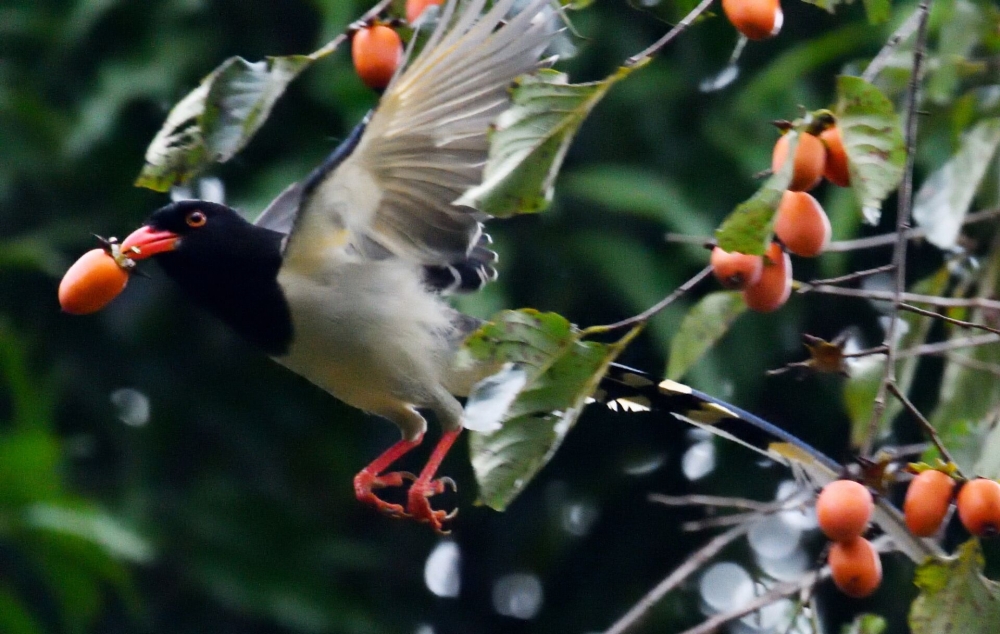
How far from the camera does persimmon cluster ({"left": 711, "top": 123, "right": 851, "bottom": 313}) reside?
1872 mm

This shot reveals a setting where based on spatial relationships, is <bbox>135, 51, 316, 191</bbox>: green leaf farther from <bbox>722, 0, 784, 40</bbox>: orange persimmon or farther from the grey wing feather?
A: the grey wing feather

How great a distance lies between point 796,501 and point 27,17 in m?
3.80

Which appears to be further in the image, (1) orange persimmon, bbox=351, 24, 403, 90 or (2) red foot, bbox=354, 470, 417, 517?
(2) red foot, bbox=354, 470, 417, 517

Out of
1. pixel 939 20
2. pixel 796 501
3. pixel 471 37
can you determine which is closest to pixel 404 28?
pixel 471 37

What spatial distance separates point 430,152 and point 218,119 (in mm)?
470

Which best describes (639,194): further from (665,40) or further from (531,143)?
(531,143)

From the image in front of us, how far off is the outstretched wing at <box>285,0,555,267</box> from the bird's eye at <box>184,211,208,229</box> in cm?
19

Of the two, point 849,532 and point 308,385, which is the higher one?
point 849,532

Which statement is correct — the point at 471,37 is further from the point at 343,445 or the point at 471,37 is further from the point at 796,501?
the point at 343,445

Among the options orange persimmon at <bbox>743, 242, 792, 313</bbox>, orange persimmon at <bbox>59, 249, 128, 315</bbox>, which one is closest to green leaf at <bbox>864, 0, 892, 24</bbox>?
orange persimmon at <bbox>743, 242, 792, 313</bbox>

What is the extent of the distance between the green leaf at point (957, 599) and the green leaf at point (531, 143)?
78cm

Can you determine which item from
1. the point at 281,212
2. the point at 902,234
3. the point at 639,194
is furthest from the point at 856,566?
the point at 639,194

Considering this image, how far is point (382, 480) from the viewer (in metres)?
2.90

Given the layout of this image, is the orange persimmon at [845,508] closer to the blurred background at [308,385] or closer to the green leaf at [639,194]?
the blurred background at [308,385]
